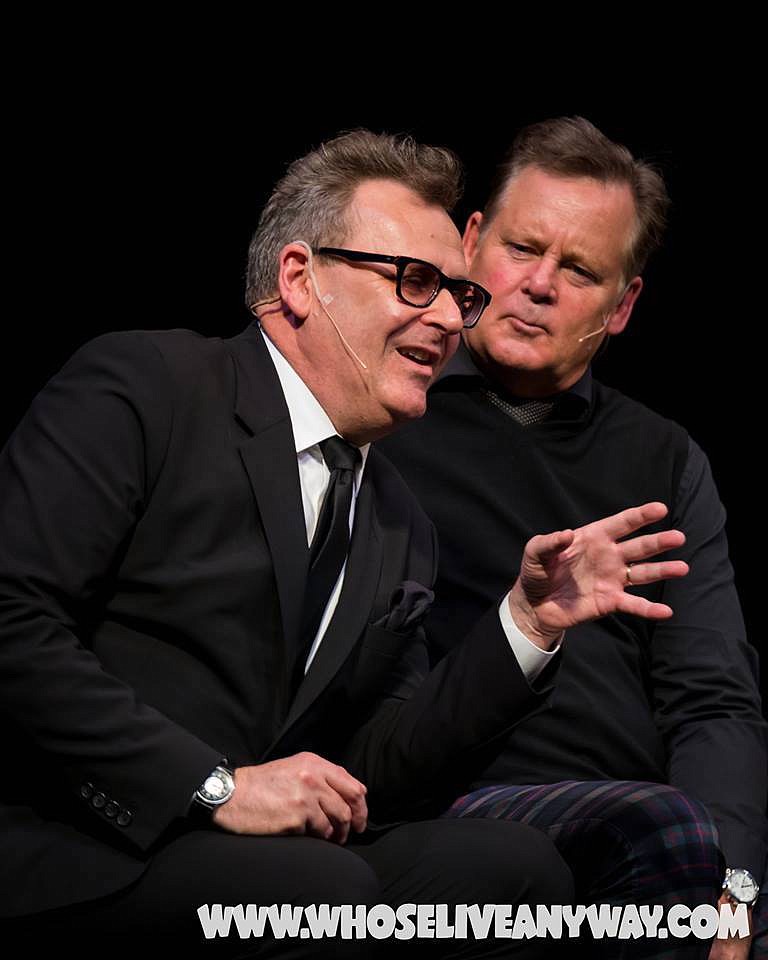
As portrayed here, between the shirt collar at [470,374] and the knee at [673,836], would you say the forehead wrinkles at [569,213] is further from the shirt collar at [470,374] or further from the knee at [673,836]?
the knee at [673,836]

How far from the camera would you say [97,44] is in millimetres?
3018

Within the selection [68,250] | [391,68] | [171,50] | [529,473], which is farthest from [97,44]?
[529,473]

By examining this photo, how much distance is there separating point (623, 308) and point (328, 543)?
3.99 ft

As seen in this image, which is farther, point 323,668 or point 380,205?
point 380,205

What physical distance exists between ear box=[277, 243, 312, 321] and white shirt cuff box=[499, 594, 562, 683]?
0.58 metres

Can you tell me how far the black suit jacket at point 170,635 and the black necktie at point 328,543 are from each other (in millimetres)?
30

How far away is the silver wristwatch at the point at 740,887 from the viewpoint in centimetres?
245

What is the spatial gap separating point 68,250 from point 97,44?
1.41 ft

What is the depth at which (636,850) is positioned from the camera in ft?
7.00

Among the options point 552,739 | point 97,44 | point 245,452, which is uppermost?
point 97,44

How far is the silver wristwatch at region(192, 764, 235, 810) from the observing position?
183 cm

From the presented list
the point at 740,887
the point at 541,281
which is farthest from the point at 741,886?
the point at 541,281

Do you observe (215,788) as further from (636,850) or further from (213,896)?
(636,850)

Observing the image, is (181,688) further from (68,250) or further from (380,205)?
(68,250)
